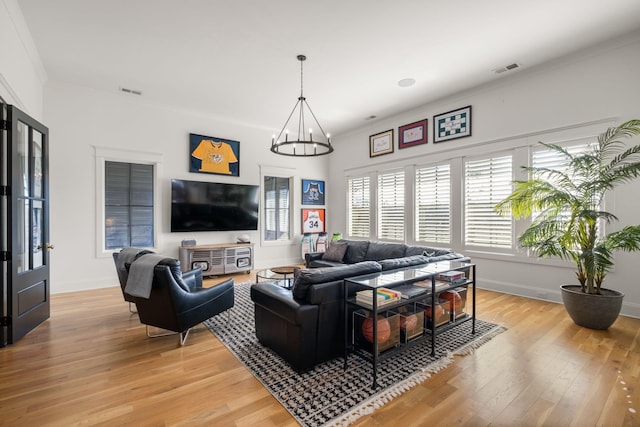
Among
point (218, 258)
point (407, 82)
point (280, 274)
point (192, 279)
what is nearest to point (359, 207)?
point (407, 82)

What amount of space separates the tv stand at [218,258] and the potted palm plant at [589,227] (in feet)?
15.7

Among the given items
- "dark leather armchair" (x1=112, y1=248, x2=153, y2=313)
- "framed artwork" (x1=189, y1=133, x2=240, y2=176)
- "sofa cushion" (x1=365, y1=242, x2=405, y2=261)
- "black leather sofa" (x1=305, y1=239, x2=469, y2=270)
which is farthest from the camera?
"framed artwork" (x1=189, y1=133, x2=240, y2=176)

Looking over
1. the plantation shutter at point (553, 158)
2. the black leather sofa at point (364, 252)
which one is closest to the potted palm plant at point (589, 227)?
the plantation shutter at point (553, 158)

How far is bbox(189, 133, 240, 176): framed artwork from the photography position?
5.86m

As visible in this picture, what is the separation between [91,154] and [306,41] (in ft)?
13.5

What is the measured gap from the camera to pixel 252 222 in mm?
6500

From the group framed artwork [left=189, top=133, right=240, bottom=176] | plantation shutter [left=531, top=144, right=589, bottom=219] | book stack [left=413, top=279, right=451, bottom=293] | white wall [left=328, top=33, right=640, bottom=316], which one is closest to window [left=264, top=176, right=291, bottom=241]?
framed artwork [left=189, top=133, right=240, bottom=176]

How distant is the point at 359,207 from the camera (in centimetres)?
717

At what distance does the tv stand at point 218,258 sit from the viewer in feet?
18.0

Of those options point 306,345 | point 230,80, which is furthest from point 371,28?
point 306,345

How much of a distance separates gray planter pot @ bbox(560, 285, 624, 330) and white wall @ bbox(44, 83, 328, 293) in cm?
500

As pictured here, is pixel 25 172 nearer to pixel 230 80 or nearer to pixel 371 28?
pixel 230 80

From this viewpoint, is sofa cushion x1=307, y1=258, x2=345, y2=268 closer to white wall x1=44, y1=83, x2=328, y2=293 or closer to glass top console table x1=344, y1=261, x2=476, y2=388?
white wall x1=44, y1=83, x2=328, y2=293

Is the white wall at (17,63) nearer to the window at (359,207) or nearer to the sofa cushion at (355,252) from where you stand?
the sofa cushion at (355,252)
